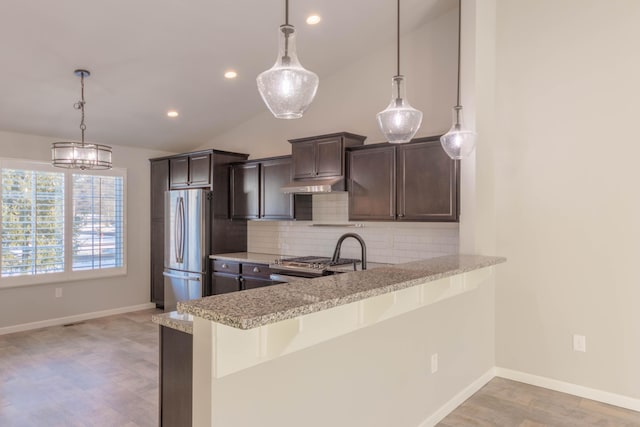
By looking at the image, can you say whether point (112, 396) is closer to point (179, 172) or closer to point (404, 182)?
point (404, 182)

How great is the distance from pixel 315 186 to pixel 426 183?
3.82 ft

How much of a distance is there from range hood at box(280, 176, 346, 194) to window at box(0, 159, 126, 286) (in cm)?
282

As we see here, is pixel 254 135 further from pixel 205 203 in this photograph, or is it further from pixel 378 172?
pixel 378 172

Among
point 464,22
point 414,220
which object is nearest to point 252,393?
point 414,220

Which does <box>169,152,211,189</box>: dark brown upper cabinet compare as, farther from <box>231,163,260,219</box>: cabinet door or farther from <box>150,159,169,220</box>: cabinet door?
<box>231,163,260,219</box>: cabinet door

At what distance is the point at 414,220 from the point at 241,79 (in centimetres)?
246

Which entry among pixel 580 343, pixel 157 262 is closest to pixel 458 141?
pixel 580 343

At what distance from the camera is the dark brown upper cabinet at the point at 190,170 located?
5.53m

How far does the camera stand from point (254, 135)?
5766 millimetres

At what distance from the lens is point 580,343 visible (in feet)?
11.0

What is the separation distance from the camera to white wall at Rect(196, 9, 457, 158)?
414 cm

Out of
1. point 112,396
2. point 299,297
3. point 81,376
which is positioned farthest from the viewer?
point 81,376

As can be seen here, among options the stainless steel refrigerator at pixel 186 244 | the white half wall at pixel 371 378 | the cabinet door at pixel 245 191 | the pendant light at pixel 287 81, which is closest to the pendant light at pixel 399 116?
the pendant light at pixel 287 81

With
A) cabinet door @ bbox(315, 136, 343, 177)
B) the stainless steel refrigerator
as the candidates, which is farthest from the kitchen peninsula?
the stainless steel refrigerator
